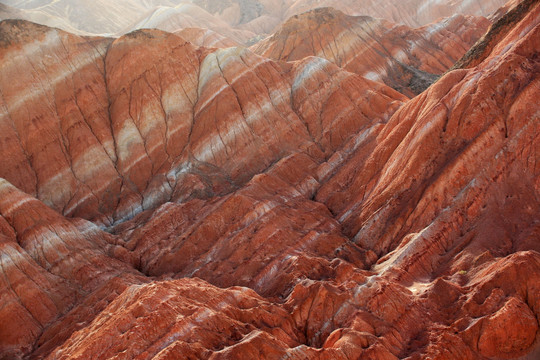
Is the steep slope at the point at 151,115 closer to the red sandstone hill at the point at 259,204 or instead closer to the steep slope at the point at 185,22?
the red sandstone hill at the point at 259,204

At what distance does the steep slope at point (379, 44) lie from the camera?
72062 mm

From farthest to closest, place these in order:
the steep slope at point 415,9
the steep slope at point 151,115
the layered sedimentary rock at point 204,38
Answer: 1. the steep slope at point 415,9
2. the layered sedimentary rock at point 204,38
3. the steep slope at point 151,115

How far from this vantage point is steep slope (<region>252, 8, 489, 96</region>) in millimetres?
72062

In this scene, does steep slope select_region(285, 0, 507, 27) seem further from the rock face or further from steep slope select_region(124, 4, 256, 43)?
steep slope select_region(124, 4, 256, 43)

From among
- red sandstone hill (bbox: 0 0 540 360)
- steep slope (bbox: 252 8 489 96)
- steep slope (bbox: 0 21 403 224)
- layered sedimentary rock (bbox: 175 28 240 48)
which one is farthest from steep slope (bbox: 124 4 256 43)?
steep slope (bbox: 0 21 403 224)

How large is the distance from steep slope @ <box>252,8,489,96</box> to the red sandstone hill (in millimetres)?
18679

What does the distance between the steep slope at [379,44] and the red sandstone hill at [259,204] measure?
61.3 feet

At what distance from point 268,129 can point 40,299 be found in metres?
25.1

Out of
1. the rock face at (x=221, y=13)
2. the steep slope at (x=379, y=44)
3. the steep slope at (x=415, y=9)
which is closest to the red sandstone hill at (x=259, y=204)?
the steep slope at (x=379, y=44)

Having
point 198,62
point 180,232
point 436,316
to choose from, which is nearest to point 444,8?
point 198,62

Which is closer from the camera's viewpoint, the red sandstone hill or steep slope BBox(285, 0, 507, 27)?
the red sandstone hill

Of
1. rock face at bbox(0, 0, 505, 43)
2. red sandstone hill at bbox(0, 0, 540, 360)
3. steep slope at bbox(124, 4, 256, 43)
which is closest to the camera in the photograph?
red sandstone hill at bbox(0, 0, 540, 360)

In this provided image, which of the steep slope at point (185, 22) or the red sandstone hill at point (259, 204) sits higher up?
the steep slope at point (185, 22)

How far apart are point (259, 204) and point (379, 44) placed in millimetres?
45782
